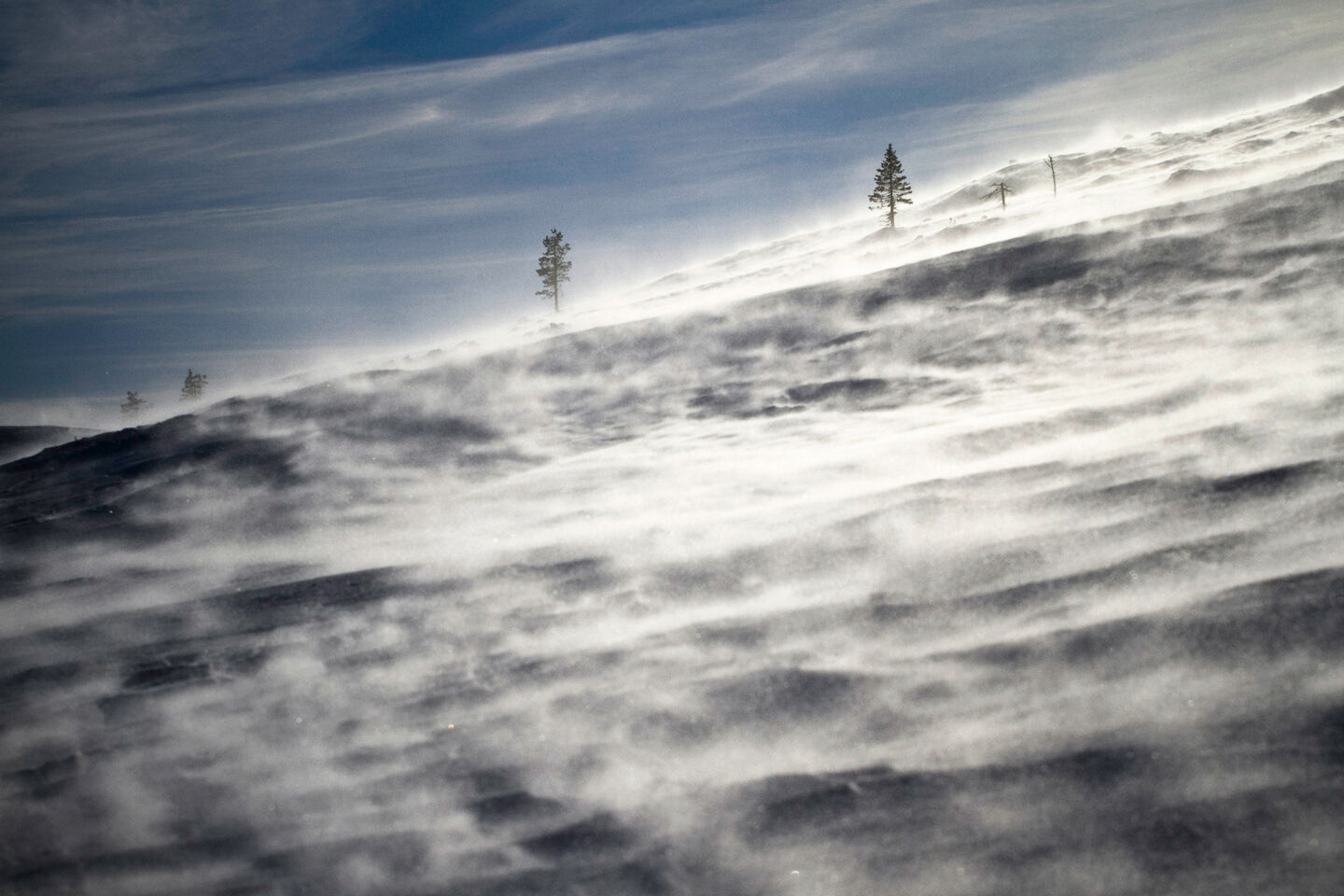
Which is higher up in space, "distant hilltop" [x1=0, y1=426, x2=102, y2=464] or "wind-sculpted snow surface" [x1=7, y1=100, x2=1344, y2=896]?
"distant hilltop" [x1=0, y1=426, x2=102, y2=464]

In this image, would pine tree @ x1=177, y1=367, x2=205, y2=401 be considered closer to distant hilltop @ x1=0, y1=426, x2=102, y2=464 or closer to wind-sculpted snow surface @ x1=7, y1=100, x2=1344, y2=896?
distant hilltop @ x1=0, y1=426, x2=102, y2=464

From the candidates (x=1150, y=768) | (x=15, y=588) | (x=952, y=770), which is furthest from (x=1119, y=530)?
(x=15, y=588)

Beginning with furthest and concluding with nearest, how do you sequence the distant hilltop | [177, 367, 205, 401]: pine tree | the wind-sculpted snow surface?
[177, 367, 205, 401]: pine tree, the distant hilltop, the wind-sculpted snow surface

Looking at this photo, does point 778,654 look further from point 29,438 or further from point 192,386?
point 192,386

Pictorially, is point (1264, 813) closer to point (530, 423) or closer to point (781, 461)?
point (781, 461)

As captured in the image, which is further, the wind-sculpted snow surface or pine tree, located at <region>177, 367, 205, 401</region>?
pine tree, located at <region>177, 367, 205, 401</region>

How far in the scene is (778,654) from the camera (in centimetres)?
521

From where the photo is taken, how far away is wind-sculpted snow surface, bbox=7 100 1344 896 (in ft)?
12.9

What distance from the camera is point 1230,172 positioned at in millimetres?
16297

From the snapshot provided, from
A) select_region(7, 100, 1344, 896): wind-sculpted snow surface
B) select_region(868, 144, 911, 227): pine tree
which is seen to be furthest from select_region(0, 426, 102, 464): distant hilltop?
select_region(868, 144, 911, 227): pine tree

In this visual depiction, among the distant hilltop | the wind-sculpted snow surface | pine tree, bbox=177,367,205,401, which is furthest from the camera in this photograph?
pine tree, bbox=177,367,205,401

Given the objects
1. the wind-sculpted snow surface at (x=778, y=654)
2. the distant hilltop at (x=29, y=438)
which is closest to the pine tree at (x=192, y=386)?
the distant hilltop at (x=29, y=438)

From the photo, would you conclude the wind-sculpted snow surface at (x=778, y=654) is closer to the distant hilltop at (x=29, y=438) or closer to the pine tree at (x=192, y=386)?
the distant hilltop at (x=29, y=438)

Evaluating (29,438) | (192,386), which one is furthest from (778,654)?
(192,386)
